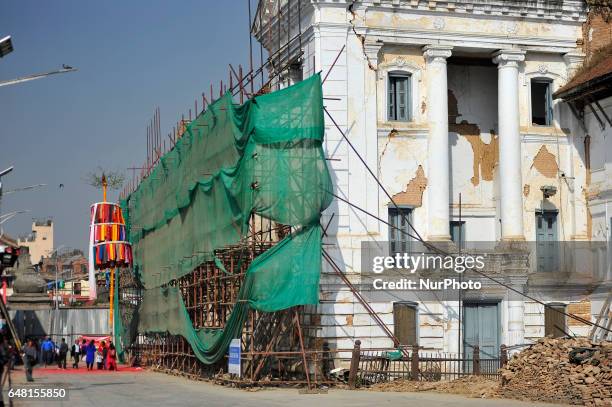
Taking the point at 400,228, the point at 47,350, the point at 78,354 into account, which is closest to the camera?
the point at 400,228

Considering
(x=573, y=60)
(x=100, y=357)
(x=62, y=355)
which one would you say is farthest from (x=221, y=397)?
(x=62, y=355)

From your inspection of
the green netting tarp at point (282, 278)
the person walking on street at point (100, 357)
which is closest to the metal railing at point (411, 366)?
the green netting tarp at point (282, 278)

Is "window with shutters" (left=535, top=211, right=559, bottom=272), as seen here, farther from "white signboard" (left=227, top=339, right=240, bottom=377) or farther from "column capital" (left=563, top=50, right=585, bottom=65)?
"white signboard" (left=227, top=339, right=240, bottom=377)

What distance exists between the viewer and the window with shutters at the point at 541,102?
3812 centimetres

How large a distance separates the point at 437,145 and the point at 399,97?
213cm

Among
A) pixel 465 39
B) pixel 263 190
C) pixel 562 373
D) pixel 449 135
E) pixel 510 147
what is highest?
pixel 465 39

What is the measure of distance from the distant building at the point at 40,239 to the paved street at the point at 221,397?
113672 mm

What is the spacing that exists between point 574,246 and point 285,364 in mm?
11645

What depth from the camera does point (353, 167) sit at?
34.9 meters

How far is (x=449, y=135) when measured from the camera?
3791cm

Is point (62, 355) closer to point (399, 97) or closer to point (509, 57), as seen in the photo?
point (399, 97)

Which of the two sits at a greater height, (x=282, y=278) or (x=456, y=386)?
(x=282, y=278)

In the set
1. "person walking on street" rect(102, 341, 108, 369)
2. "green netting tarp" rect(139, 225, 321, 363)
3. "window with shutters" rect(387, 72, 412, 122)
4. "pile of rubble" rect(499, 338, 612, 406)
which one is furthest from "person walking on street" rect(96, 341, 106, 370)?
"pile of rubble" rect(499, 338, 612, 406)

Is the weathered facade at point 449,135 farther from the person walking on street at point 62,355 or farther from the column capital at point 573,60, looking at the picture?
the person walking on street at point 62,355
